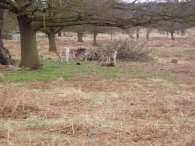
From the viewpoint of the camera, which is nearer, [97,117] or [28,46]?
[97,117]

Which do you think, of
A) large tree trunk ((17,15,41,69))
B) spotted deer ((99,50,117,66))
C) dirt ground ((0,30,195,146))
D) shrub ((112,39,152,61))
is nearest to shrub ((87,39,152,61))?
shrub ((112,39,152,61))

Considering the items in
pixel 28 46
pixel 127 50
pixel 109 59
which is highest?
pixel 28 46

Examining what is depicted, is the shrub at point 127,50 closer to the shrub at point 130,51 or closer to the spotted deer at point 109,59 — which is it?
the shrub at point 130,51

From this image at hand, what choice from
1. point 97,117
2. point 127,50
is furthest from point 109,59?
point 97,117

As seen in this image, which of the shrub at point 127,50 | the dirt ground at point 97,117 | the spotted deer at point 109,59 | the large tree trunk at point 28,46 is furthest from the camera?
the shrub at point 127,50

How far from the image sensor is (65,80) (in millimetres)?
16266

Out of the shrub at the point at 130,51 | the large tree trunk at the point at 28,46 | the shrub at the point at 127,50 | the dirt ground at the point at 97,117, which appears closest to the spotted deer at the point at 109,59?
the shrub at the point at 127,50

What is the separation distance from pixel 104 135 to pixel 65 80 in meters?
9.10

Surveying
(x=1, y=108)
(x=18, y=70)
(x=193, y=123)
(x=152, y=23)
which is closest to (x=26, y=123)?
(x=1, y=108)

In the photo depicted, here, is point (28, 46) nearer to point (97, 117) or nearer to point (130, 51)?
point (130, 51)

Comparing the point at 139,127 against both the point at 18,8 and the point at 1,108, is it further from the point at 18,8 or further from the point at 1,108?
the point at 18,8

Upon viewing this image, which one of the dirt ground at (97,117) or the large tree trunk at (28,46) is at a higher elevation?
the large tree trunk at (28,46)

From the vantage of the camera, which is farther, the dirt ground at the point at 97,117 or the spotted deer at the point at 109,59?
the spotted deer at the point at 109,59

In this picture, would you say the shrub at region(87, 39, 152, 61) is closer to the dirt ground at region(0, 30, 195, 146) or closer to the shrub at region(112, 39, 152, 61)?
the shrub at region(112, 39, 152, 61)
